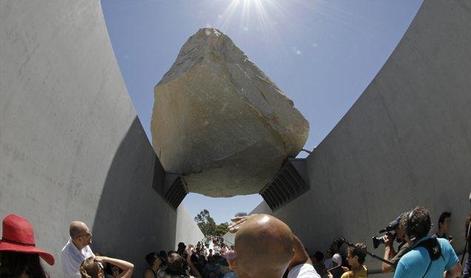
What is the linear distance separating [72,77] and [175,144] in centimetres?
876

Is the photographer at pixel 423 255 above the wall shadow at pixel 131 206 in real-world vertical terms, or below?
below

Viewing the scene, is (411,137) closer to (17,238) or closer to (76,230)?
(76,230)

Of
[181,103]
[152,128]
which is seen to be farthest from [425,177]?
[152,128]

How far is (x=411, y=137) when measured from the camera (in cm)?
816

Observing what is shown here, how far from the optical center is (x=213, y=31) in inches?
539

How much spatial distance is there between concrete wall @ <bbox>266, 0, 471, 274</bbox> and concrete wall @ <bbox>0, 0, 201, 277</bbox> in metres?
5.09

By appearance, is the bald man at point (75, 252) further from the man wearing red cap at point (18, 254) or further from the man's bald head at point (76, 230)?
the man wearing red cap at point (18, 254)

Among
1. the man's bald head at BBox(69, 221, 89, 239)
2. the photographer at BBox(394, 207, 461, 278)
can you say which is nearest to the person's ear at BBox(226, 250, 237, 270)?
the photographer at BBox(394, 207, 461, 278)

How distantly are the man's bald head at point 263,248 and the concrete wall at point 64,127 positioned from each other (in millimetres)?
3423

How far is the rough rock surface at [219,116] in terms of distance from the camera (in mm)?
13180

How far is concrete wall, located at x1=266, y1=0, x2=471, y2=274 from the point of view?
21.6ft

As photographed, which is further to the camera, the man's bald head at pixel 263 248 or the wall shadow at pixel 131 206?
the wall shadow at pixel 131 206

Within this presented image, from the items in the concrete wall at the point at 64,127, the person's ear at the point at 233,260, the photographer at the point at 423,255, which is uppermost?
the concrete wall at the point at 64,127

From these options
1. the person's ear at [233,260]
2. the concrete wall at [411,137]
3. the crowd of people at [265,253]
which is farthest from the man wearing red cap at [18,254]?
the concrete wall at [411,137]
